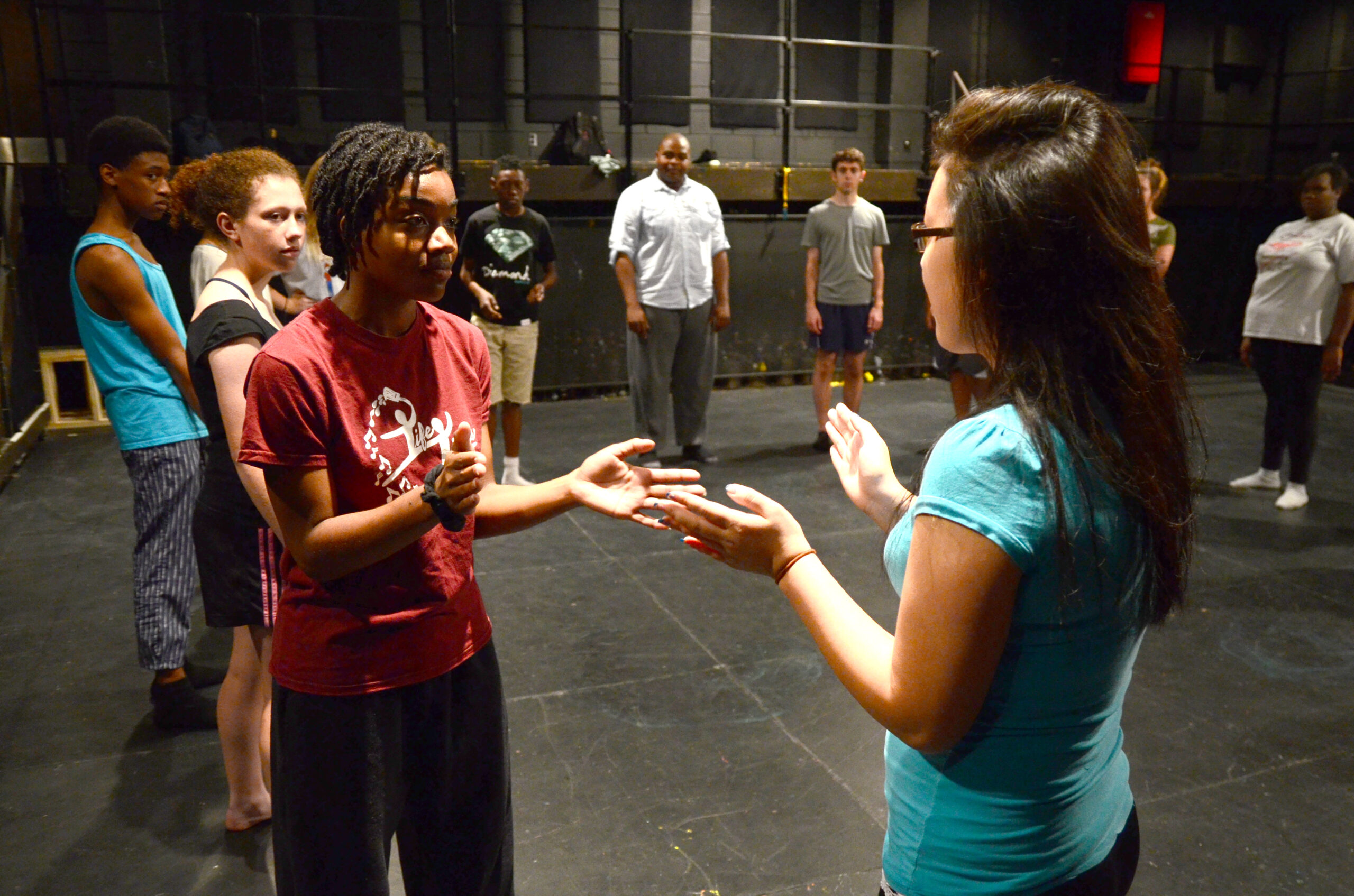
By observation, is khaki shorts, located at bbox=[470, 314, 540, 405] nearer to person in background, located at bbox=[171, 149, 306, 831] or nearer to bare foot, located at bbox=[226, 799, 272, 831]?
person in background, located at bbox=[171, 149, 306, 831]

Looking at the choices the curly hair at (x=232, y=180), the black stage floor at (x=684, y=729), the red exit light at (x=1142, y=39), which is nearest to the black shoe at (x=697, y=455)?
the black stage floor at (x=684, y=729)

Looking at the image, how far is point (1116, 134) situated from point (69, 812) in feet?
9.32

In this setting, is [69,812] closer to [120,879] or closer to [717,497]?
[120,879]

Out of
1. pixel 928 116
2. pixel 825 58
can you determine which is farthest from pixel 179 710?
pixel 825 58

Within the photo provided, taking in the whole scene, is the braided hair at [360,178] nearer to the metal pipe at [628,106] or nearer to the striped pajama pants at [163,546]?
the striped pajama pants at [163,546]

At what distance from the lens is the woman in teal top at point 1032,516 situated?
950 millimetres

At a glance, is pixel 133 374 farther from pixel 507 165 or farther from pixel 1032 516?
pixel 507 165

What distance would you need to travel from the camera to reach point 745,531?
47.5 inches

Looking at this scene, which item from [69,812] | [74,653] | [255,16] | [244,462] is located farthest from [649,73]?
[244,462]

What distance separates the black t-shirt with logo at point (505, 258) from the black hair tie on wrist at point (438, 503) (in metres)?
4.31

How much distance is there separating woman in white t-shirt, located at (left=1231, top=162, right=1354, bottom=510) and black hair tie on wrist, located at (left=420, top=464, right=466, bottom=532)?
16.4 feet

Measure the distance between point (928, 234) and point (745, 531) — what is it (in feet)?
1.33

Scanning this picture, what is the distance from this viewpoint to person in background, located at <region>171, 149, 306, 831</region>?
1.94m

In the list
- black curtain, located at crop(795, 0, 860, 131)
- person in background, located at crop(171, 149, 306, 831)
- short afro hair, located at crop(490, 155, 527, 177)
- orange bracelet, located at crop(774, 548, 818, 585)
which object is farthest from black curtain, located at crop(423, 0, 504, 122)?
orange bracelet, located at crop(774, 548, 818, 585)
